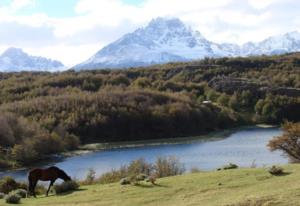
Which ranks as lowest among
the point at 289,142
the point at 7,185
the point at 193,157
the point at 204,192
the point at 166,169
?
the point at 193,157

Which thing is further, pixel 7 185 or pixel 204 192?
pixel 7 185

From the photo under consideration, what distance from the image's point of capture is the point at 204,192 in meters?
22.6

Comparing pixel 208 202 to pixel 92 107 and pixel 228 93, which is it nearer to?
pixel 92 107

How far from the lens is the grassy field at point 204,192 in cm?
2003

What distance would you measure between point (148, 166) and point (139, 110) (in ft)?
344

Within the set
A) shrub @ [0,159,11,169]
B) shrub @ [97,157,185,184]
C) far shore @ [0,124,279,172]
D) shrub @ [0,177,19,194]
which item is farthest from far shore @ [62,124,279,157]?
shrub @ [0,177,19,194]

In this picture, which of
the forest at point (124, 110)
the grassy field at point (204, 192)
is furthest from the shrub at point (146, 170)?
the forest at point (124, 110)

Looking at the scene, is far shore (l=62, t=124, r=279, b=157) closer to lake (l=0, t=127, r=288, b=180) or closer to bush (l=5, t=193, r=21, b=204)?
lake (l=0, t=127, r=288, b=180)

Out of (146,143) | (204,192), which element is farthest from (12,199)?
(146,143)

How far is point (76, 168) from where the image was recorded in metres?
85.5

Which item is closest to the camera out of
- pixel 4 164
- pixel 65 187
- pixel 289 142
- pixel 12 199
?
pixel 12 199

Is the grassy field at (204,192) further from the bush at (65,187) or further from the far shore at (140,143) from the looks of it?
the far shore at (140,143)

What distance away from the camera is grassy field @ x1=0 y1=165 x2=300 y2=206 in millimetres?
20031

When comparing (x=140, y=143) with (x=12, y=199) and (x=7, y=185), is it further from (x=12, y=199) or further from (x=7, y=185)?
(x=12, y=199)
